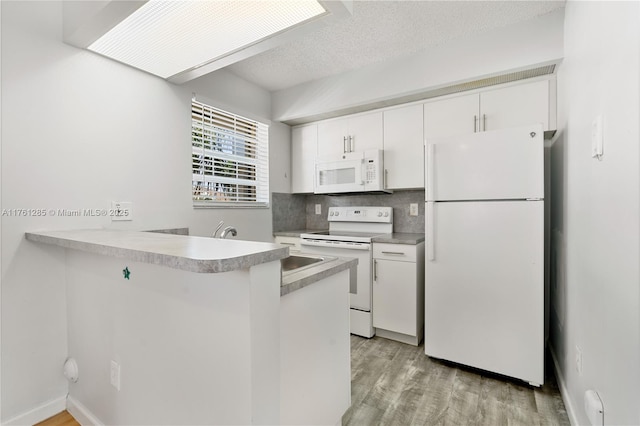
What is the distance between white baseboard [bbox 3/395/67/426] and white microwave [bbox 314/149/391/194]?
2431 millimetres

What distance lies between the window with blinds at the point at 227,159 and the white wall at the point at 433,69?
0.45 metres

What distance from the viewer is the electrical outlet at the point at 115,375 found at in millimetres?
1378

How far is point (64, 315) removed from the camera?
67.8 inches

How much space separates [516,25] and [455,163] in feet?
3.67

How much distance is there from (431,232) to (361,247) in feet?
2.20

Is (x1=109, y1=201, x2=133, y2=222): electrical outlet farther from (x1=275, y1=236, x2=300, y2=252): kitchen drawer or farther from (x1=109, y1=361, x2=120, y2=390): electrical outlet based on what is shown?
(x1=275, y1=236, x2=300, y2=252): kitchen drawer

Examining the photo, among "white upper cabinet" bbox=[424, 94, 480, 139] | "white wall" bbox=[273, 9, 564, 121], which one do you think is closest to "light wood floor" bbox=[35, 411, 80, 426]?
"white wall" bbox=[273, 9, 564, 121]

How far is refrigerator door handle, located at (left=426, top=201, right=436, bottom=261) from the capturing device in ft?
7.02

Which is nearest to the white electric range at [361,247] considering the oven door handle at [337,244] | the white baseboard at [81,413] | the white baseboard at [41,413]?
the oven door handle at [337,244]

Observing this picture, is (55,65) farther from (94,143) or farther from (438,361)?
(438,361)

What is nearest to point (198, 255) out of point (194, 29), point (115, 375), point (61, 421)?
point (115, 375)

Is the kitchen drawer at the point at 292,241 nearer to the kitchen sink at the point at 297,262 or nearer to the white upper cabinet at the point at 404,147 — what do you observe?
the white upper cabinet at the point at 404,147

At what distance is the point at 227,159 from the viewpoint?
9.13ft

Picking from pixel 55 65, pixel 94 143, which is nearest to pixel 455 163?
pixel 94 143
